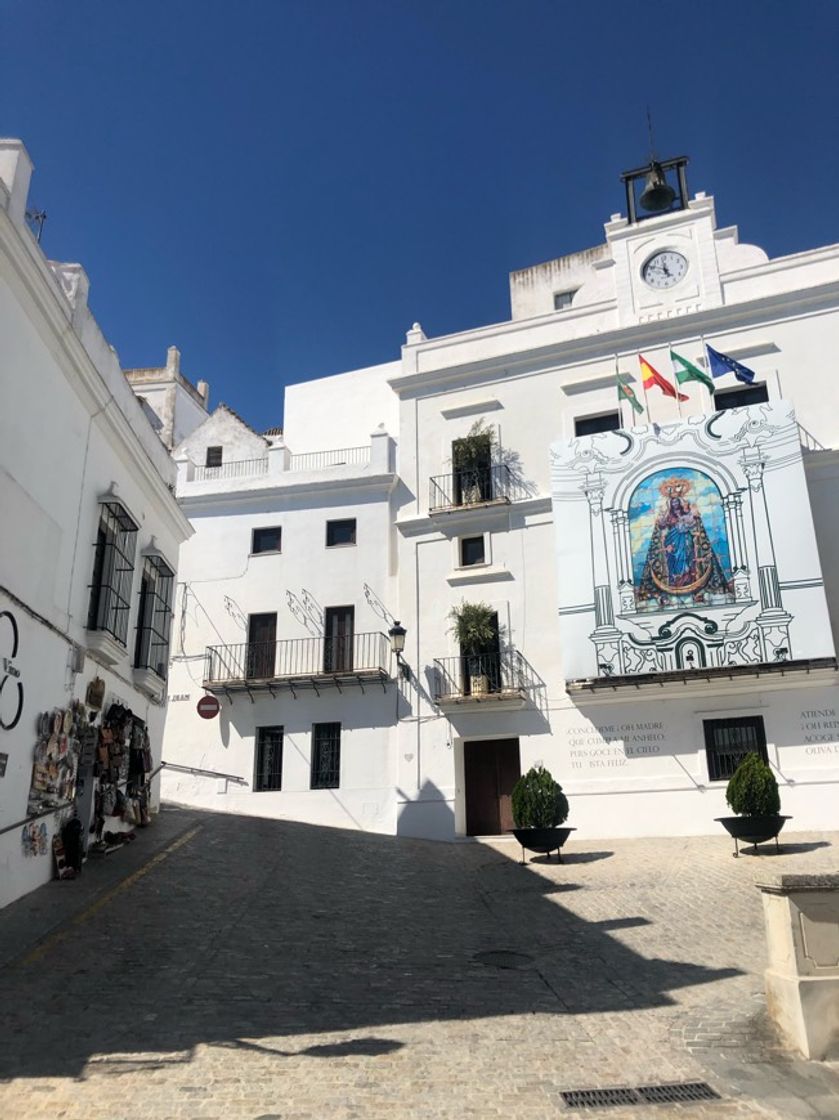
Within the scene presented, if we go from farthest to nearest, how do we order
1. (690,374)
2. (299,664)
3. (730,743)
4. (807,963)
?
1. (299,664)
2. (690,374)
3. (730,743)
4. (807,963)

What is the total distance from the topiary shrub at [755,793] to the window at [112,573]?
10666mm

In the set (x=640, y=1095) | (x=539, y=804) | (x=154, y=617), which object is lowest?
(x=640, y=1095)

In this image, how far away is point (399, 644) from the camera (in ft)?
68.5

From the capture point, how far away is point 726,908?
37.4 feet

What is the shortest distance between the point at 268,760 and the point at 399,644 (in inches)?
185

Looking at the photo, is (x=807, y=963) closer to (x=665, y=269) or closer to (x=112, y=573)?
(x=112, y=573)

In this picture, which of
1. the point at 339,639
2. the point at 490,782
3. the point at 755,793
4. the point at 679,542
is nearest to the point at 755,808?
the point at 755,793

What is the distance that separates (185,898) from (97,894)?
43.5 inches

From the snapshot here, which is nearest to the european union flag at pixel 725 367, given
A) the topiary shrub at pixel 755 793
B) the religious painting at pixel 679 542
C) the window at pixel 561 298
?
the religious painting at pixel 679 542

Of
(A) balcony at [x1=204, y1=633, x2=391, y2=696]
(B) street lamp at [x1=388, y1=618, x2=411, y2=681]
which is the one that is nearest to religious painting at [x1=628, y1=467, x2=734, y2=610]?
(B) street lamp at [x1=388, y1=618, x2=411, y2=681]

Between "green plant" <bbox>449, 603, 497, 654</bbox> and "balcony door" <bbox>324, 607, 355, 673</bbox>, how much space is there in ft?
9.57

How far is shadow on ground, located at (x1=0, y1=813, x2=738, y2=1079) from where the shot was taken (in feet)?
23.2

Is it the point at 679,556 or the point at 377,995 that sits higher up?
the point at 679,556

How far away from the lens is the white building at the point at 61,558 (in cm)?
1138
